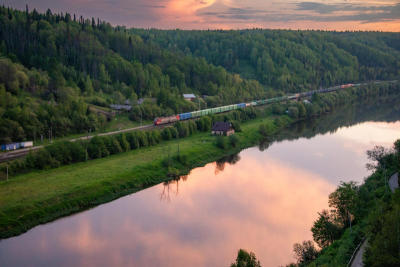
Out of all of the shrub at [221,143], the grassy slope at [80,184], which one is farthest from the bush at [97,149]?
the shrub at [221,143]

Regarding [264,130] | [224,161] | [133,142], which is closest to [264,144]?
[264,130]

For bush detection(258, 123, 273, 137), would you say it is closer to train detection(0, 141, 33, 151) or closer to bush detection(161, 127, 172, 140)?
bush detection(161, 127, 172, 140)

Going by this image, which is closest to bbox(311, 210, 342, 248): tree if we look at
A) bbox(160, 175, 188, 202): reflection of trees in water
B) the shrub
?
bbox(160, 175, 188, 202): reflection of trees in water

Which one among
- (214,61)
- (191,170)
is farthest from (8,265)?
(214,61)

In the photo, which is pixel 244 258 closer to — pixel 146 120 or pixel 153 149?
pixel 153 149

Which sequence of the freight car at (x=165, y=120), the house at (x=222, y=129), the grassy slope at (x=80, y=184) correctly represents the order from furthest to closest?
the freight car at (x=165, y=120) → the house at (x=222, y=129) → the grassy slope at (x=80, y=184)

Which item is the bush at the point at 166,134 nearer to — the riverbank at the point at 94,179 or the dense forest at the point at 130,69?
the riverbank at the point at 94,179
